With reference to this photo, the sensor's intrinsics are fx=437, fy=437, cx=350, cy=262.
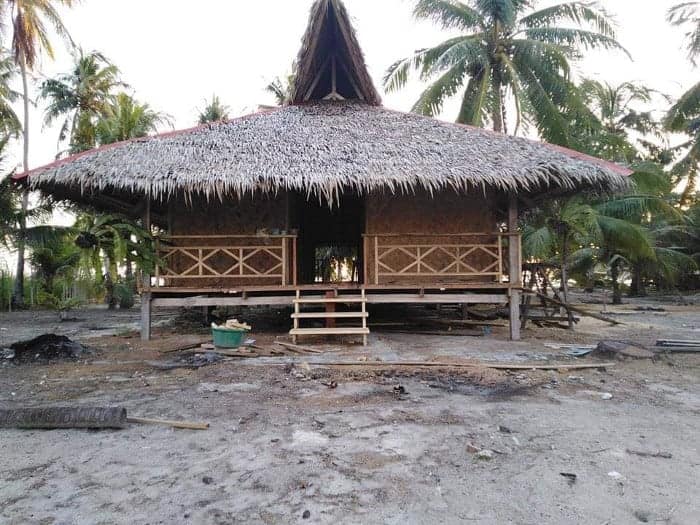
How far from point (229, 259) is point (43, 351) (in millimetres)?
3199

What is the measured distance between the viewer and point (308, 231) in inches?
486

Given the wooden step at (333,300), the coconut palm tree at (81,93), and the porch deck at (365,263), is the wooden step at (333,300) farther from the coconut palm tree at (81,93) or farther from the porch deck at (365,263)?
the coconut palm tree at (81,93)

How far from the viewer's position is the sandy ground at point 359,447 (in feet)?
7.80

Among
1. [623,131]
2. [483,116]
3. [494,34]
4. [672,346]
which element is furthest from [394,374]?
[623,131]

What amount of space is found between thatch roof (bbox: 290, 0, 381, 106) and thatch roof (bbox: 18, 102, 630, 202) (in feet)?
6.91

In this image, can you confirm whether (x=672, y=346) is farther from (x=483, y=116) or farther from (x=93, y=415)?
(x=483, y=116)

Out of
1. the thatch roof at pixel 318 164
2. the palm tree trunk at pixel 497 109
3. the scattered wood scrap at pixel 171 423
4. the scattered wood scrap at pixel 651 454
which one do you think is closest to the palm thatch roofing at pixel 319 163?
the thatch roof at pixel 318 164

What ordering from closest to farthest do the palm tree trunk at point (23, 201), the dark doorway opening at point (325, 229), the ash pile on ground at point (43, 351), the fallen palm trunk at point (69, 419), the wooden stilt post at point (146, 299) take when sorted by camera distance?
the fallen palm trunk at point (69, 419) < the ash pile on ground at point (43, 351) < the wooden stilt post at point (146, 299) < the dark doorway opening at point (325, 229) < the palm tree trunk at point (23, 201)

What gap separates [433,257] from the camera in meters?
8.25

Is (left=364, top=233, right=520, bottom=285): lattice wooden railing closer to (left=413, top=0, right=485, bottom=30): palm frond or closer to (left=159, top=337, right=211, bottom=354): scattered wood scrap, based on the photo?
(left=159, top=337, right=211, bottom=354): scattered wood scrap

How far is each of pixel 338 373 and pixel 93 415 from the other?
267cm

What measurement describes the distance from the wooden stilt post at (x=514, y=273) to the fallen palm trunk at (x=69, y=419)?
20.9 ft

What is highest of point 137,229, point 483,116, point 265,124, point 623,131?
point 623,131

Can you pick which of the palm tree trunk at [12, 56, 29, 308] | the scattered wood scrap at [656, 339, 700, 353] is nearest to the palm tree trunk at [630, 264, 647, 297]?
the scattered wood scrap at [656, 339, 700, 353]
